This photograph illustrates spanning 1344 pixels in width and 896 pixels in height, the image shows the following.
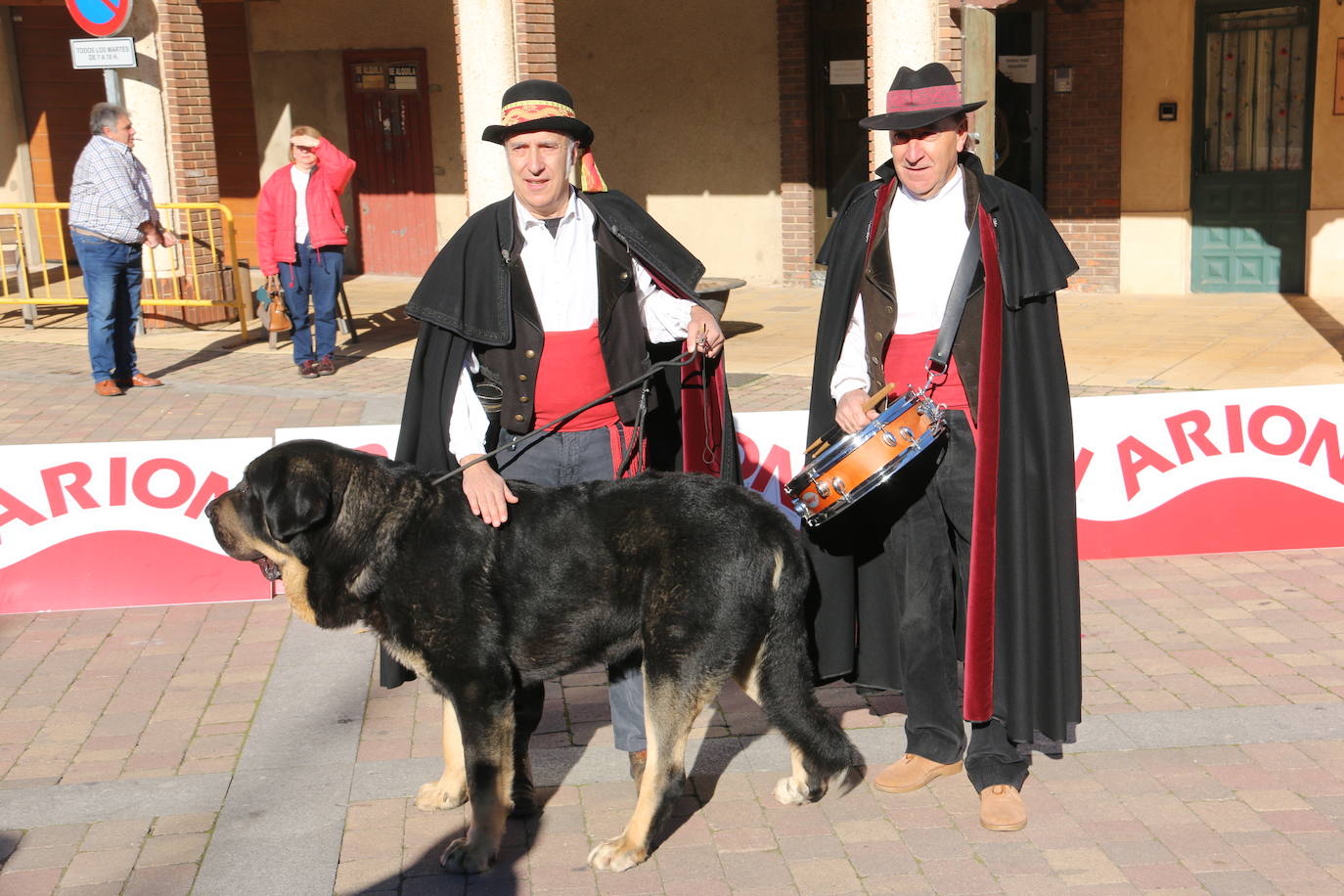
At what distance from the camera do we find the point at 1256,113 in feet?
46.0

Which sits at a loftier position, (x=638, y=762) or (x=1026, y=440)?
(x=1026, y=440)

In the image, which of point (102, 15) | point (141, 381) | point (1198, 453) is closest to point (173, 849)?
point (1198, 453)

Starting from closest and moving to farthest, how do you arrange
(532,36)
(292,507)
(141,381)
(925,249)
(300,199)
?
(292,507), (925,249), (141,381), (300,199), (532,36)

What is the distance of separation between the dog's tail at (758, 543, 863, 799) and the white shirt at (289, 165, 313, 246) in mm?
8602

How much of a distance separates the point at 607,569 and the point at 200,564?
3287 millimetres

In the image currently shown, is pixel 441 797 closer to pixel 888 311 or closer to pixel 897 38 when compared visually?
pixel 888 311

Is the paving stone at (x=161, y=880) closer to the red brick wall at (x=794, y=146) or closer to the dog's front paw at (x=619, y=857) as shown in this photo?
the dog's front paw at (x=619, y=857)

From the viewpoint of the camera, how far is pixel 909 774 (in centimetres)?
471

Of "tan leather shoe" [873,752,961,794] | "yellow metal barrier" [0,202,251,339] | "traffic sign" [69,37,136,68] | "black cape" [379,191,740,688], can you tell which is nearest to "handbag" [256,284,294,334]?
"yellow metal barrier" [0,202,251,339]

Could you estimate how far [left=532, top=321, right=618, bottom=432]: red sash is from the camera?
4484mm

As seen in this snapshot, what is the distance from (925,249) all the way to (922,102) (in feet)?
1.46

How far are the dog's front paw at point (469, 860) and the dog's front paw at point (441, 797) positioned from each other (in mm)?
401

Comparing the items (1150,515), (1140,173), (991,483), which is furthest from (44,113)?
(991,483)

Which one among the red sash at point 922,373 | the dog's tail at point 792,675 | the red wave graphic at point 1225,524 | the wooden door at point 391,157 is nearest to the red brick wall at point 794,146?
the wooden door at point 391,157
